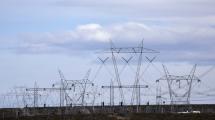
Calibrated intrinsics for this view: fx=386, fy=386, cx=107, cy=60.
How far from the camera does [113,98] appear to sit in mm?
109125

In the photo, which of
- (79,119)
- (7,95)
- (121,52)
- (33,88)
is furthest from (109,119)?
(7,95)

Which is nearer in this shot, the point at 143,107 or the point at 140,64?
the point at 140,64

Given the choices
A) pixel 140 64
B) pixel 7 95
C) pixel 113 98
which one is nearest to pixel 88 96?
pixel 113 98

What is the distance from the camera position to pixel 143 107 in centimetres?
15562

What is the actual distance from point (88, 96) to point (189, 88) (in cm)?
4270

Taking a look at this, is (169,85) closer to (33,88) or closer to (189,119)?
(189,119)

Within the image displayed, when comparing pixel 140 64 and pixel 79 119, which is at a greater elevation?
pixel 140 64

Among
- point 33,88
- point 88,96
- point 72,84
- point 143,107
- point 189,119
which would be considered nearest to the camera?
point 189,119

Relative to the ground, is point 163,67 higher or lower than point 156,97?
higher

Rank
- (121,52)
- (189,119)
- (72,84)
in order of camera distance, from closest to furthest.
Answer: (189,119), (121,52), (72,84)

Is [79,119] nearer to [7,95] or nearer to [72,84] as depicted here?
[72,84]

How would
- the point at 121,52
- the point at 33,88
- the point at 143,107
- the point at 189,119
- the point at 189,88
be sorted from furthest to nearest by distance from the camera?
1. the point at 143,107
2. the point at 33,88
3. the point at 189,88
4. the point at 121,52
5. the point at 189,119

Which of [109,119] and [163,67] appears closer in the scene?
[109,119]

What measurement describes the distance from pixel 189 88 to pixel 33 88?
46997mm
